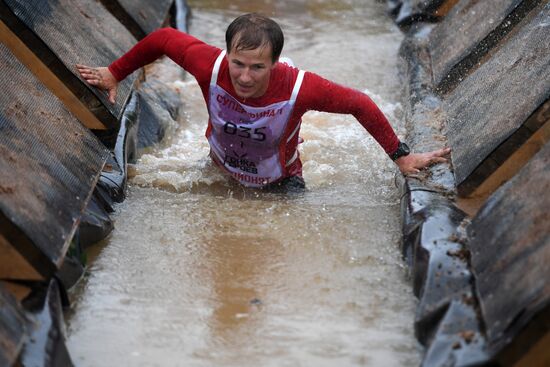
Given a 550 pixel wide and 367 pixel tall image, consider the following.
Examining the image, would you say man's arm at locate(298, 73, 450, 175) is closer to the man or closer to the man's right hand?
the man

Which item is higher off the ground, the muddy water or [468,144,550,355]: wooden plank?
[468,144,550,355]: wooden plank

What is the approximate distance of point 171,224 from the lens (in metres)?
4.86

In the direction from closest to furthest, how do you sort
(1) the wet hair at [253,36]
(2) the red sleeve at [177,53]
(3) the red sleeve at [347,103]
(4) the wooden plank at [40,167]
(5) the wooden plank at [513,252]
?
(5) the wooden plank at [513,252]
(4) the wooden plank at [40,167]
(1) the wet hair at [253,36]
(3) the red sleeve at [347,103]
(2) the red sleeve at [177,53]

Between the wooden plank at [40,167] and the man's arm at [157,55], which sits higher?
the wooden plank at [40,167]

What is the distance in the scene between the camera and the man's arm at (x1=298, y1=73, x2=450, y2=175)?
5086 mm

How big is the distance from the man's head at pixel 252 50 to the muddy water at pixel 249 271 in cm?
65

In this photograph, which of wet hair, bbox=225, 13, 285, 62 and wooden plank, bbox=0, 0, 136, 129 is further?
wooden plank, bbox=0, 0, 136, 129

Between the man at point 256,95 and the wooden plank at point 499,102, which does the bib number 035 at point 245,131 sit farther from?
the wooden plank at point 499,102

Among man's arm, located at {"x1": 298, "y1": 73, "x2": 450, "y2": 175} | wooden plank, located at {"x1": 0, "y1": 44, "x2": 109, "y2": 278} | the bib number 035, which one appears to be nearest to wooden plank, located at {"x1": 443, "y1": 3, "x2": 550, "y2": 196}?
man's arm, located at {"x1": 298, "y1": 73, "x2": 450, "y2": 175}

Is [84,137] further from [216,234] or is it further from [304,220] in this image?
[304,220]

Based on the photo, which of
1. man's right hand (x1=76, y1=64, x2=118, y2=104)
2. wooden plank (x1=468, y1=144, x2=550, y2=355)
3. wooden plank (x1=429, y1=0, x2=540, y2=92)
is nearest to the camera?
wooden plank (x1=468, y1=144, x2=550, y2=355)

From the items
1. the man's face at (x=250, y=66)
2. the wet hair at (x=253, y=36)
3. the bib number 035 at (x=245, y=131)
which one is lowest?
the bib number 035 at (x=245, y=131)

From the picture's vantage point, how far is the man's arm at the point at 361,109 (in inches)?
200

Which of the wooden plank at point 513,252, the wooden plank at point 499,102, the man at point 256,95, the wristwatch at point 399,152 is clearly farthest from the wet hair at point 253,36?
the wooden plank at point 513,252
